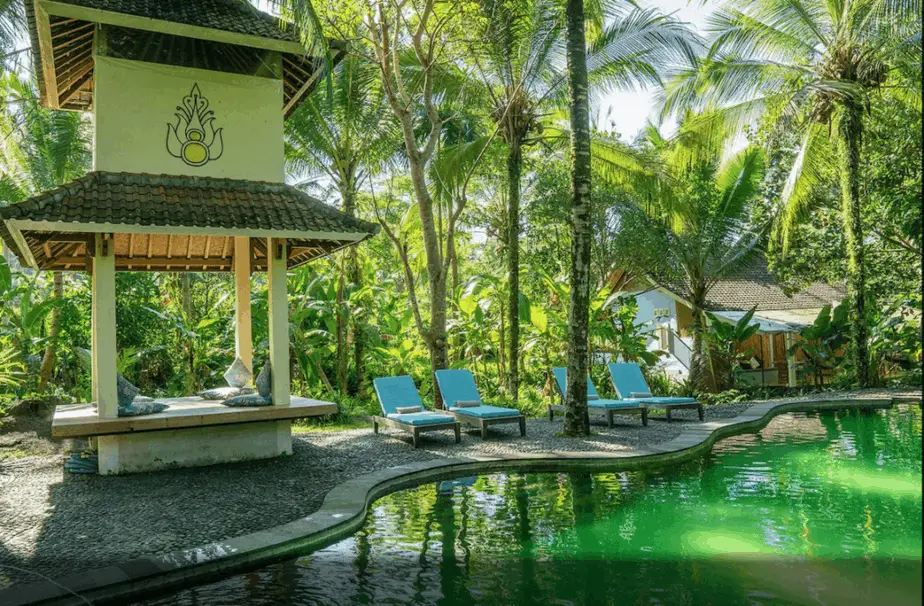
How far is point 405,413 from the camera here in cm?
1087

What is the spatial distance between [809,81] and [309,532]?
15.9 meters

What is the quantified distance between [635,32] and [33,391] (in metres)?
13.9

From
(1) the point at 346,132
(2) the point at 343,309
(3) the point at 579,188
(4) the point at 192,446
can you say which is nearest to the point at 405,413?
(4) the point at 192,446

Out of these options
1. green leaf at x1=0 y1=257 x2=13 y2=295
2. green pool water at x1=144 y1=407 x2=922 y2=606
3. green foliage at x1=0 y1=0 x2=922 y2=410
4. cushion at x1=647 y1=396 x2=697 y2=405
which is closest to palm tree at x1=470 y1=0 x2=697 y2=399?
green foliage at x1=0 y1=0 x2=922 y2=410

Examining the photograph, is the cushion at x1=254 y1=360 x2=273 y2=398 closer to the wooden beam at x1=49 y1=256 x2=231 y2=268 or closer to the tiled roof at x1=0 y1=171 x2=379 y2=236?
the tiled roof at x1=0 y1=171 x2=379 y2=236

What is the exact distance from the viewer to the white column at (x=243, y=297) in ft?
34.3

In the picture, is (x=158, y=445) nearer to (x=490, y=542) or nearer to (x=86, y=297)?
(x=490, y=542)

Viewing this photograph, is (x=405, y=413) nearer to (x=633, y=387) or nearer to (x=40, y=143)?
(x=633, y=387)

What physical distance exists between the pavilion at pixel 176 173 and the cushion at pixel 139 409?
0.13 metres

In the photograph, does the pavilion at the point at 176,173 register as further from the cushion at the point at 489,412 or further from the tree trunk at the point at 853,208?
the tree trunk at the point at 853,208

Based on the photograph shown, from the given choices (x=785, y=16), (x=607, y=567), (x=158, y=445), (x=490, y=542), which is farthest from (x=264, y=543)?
(x=785, y=16)

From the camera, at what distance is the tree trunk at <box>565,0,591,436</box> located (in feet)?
32.8

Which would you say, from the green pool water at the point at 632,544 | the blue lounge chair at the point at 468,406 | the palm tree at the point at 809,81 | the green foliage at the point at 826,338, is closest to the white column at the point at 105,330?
the green pool water at the point at 632,544

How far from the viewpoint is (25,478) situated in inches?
317
